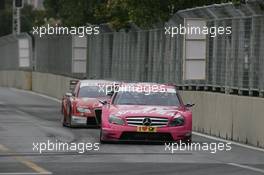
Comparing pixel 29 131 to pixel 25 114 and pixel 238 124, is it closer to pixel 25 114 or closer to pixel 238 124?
pixel 238 124

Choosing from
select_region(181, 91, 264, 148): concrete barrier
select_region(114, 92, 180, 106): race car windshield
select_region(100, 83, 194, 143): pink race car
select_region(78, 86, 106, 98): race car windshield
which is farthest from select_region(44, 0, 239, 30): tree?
select_region(100, 83, 194, 143): pink race car

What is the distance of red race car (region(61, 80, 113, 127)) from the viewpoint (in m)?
26.8

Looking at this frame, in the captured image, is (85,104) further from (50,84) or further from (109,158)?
(50,84)

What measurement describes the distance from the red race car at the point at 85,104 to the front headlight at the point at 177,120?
5675 mm

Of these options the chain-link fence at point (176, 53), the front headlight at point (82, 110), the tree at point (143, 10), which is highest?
the tree at point (143, 10)

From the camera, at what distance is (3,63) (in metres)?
73.4

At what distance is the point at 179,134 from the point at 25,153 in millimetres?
3722

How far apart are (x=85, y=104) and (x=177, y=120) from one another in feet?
19.3

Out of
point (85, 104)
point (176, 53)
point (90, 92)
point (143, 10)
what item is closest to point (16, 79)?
point (143, 10)

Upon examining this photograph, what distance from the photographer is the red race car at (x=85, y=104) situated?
26.8 metres

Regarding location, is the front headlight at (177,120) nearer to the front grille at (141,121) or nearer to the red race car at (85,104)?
the front grille at (141,121)

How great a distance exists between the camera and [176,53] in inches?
1308

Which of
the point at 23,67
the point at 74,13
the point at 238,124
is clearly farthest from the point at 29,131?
the point at 23,67

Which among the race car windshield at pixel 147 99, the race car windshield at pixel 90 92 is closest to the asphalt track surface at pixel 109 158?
the race car windshield at pixel 147 99
